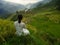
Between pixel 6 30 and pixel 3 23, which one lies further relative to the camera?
pixel 3 23

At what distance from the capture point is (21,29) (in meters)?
17.8

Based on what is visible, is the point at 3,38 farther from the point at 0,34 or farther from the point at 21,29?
the point at 21,29

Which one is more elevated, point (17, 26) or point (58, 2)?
point (17, 26)

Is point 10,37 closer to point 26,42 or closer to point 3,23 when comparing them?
point 26,42

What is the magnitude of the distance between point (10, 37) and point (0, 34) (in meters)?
0.63

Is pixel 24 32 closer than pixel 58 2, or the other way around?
pixel 24 32

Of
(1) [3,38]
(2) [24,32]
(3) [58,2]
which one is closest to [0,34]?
(1) [3,38]

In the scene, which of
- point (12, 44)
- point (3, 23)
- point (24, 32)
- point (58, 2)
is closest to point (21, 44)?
point (12, 44)

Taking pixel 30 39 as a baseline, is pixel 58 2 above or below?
below

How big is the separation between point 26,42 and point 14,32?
1550 mm

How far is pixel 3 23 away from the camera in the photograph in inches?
750

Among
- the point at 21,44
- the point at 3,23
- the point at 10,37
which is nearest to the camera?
the point at 21,44

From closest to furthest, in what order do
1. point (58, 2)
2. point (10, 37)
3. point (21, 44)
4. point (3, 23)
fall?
point (21, 44) → point (10, 37) → point (3, 23) → point (58, 2)

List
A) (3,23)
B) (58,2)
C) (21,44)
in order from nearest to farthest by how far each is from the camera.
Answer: (21,44)
(3,23)
(58,2)
